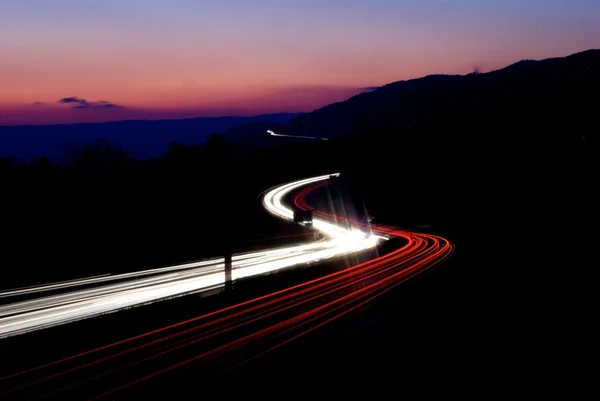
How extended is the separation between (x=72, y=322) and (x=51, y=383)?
385 cm

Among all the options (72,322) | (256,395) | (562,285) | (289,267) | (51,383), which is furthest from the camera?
(289,267)

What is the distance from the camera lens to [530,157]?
81.1 m

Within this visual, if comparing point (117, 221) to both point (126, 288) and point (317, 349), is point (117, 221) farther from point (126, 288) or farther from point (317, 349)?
point (317, 349)

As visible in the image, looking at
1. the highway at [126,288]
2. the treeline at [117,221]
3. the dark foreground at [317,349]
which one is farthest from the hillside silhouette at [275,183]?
the dark foreground at [317,349]

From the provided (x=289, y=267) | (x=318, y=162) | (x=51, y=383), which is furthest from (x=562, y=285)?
(x=318, y=162)

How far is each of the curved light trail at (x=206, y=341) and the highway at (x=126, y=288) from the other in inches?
95.6

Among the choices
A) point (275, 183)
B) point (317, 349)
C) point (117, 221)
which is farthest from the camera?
point (275, 183)

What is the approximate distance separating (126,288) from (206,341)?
20.8 feet

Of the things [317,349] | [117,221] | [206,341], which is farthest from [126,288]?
[117,221]

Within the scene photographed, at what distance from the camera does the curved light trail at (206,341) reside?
352 inches

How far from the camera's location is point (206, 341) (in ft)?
37.6

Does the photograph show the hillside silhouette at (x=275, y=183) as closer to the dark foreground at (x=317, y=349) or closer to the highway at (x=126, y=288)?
the highway at (x=126, y=288)

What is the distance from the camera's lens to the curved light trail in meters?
8.95

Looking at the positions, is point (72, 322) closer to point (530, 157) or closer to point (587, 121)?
point (530, 157)
